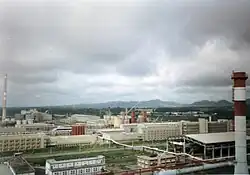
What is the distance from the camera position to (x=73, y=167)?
3881 mm

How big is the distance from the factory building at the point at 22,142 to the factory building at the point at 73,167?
221 centimetres

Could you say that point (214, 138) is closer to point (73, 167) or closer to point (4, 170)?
point (73, 167)

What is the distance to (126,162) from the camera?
5066 millimetres

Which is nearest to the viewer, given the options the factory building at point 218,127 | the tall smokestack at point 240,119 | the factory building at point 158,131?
the tall smokestack at point 240,119

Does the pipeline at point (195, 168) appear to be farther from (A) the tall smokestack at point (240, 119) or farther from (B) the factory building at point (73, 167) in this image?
(B) the factory building at point (73, 167)

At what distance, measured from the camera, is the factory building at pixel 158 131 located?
812 centimetres

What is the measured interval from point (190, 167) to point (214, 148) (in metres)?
2.05

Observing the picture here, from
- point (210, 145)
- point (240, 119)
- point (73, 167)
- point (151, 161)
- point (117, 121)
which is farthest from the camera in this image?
point (117, 121)

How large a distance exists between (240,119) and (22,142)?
4497mm

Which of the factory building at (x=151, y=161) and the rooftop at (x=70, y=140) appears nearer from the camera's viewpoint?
the factory building at (x=151, y=161)

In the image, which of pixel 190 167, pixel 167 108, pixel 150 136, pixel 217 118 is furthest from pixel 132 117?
pixel 190 167

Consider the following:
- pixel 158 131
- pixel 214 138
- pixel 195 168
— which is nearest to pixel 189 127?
pixel 158 131

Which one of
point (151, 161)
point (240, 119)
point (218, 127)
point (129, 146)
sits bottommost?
point (129, 146)

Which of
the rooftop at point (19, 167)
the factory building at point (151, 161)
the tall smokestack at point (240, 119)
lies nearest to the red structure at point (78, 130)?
the rooftop at point (19, 167)
